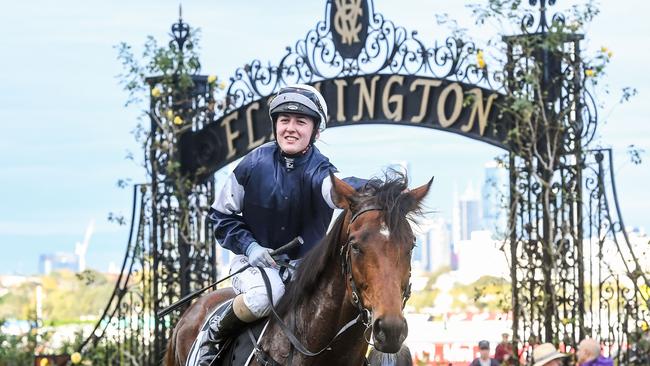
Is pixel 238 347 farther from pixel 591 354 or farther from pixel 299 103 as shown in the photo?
pixel 591 354

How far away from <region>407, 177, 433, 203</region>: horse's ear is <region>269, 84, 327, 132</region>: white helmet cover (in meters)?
0.98

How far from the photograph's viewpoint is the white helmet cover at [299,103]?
6191mm

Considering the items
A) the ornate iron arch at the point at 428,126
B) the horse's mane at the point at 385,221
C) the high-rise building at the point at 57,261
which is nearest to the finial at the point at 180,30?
the ornate iron arch at the point at 428,126

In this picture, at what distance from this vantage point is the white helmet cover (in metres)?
6.19

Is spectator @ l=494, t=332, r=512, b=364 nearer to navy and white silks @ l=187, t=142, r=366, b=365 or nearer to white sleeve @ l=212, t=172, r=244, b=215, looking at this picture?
navy and white silks @ l=187, t=142, r=366, b=365

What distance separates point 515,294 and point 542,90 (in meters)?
1.92

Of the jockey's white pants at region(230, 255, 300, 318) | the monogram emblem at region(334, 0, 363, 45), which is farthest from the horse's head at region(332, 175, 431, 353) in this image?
the monogram emblem at region(334, 0, 363, 45)

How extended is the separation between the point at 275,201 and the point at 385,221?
116cm

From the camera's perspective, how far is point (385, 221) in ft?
16.9

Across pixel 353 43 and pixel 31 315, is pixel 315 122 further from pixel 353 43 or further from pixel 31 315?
pixel 31 315

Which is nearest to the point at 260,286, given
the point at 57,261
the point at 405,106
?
the point at 405,106

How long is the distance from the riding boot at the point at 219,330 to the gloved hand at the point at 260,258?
267 millimetres

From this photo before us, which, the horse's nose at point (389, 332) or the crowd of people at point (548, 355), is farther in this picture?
the crowd of people at point (548, 355)

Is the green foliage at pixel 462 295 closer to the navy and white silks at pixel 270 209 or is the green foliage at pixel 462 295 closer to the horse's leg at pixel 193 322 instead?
the horse's leg at pixel 193 322
